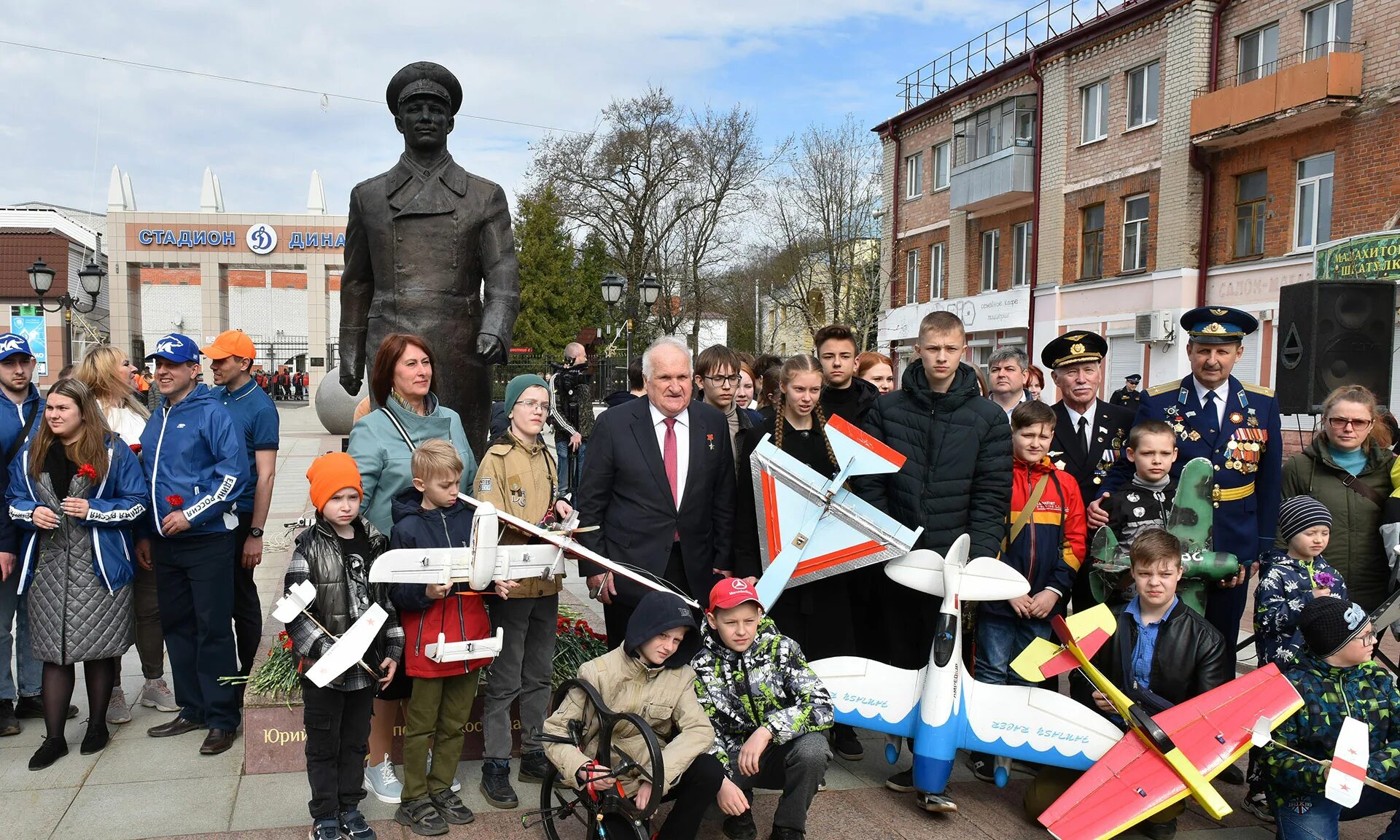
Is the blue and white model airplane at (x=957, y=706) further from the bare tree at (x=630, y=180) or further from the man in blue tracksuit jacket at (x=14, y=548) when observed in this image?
the bare tree at (x=630, y=180)

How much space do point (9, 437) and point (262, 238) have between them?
35.7 metres

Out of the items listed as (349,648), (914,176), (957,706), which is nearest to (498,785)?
(349,648)

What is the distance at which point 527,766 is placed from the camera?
409cm

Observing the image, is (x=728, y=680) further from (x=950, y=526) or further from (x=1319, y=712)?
(x=1319, y=712)

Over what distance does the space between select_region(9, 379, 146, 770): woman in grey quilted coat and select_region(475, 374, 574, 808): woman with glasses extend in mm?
1706

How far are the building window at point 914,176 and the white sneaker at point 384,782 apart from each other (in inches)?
1119

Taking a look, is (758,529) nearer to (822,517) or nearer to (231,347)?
(822,517)

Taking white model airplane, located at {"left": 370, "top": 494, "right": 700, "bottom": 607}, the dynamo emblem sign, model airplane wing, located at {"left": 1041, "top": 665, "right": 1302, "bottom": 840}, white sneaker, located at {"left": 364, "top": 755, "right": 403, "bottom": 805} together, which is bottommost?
white sneaker, located at {"left": 364, "top": 755, "right": 403, "bottom": 805}

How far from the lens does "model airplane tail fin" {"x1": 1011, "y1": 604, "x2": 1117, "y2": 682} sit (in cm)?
378

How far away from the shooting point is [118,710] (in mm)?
4695

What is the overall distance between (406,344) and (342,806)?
5.80 ft

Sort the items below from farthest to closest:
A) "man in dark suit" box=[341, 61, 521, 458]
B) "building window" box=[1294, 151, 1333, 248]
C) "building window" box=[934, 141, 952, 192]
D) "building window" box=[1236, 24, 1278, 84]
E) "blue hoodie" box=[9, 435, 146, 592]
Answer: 1. "building window" box=[934, 141, 952, 192]
2. "building window" box=[1236, 24, 1278, 84]
3. "building window" box=[1294, 151, 1333, 248]
4. "man in dark suit" box=[341, 61, 521, 458]
5. "blue hoodie" box=[9, 435, 146, 592]

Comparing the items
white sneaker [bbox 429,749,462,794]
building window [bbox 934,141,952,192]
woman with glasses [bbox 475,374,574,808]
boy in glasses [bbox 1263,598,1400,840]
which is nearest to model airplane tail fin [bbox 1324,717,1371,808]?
boy in glasses [bbox 1263,598,1400,840]

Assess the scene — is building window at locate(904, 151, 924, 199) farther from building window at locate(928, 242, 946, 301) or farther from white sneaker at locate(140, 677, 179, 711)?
white sneaker at locate(140, 677, 179, 711)
